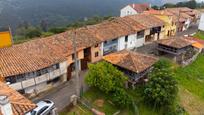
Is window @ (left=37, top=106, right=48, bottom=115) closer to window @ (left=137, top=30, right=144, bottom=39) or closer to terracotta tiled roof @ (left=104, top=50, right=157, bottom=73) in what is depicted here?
terracotta tiled roof @ (left=104, top=50, right=157, bottom=73)

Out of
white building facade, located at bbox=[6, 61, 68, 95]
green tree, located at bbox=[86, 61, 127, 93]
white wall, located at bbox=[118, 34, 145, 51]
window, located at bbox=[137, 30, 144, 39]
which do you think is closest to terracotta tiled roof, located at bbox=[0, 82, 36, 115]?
white building facade, located at bbox=[6, 61, 68, 95]

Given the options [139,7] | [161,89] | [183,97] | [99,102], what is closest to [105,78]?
[99,102]

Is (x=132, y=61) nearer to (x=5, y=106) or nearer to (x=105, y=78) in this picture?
(x=105, y=78)

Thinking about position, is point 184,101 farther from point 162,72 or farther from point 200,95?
point 162,72

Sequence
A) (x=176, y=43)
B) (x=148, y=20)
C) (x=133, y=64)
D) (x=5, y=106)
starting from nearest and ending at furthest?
(x=5, y=106), (x=133, y=64), (x=176, y=43), (x=148, y=20)

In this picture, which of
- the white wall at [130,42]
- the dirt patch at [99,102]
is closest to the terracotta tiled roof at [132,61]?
the dirt patch at [99,102]

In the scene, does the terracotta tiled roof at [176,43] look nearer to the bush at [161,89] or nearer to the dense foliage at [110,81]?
the bush at [161,89]
